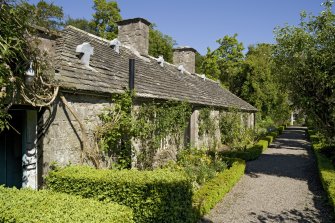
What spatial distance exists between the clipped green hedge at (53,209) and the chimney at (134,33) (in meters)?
11.9

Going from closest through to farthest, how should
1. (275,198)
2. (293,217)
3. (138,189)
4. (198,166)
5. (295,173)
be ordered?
(138,189) → (293,217) → (275,198) → (198,166) → (295,173)

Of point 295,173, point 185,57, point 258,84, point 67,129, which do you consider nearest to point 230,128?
point 185,57

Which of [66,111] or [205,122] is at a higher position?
[66,111]

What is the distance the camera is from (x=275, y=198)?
9.52 meters

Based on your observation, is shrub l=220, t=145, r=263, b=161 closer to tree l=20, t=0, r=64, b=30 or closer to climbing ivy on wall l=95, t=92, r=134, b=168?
climbing ivy on wall l=95, t=92, r=134, b=168

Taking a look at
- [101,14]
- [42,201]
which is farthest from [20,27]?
[101,14]

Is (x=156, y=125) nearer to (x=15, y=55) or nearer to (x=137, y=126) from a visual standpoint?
(x=137, y=126)

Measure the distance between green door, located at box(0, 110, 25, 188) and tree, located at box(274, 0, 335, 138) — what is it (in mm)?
9432

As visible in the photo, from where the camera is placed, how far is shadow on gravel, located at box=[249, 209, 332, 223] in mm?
7733

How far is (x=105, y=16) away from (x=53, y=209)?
116 feet

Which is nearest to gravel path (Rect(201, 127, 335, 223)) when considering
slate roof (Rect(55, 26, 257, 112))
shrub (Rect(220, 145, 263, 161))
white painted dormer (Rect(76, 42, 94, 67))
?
shrub (Rect(220, 145, 263, 161))

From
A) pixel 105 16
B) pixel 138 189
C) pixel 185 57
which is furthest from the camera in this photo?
pixel 105 16

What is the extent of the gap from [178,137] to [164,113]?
209 cm

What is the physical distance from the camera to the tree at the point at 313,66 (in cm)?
1076
